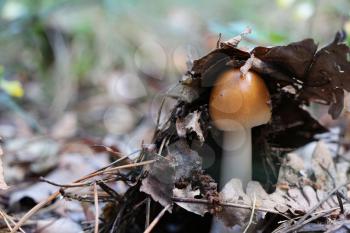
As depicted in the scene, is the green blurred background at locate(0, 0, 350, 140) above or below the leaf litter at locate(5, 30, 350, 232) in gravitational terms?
above

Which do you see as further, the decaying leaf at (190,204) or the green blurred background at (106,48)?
the green blurred background at (106,48)

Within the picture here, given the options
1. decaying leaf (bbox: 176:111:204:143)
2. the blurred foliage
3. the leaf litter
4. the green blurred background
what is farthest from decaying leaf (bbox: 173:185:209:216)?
the blurred foliage

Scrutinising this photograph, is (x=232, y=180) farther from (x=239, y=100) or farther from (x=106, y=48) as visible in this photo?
(x=106, y=48)

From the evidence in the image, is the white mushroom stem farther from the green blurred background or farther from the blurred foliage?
the blurred foliage

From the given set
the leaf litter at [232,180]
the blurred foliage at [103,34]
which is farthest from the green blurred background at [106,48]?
the leaf litter at [232,180]

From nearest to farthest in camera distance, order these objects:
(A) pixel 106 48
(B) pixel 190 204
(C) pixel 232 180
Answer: (B) pixel 190 204
(C) pixel 232 180
(A) pixel 106 48

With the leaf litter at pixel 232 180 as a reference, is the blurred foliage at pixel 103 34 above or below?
above

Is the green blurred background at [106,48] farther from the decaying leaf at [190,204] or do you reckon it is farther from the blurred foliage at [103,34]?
the decaying leaf at [190,204]

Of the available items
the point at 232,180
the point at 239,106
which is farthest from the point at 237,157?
the point at 239,106
